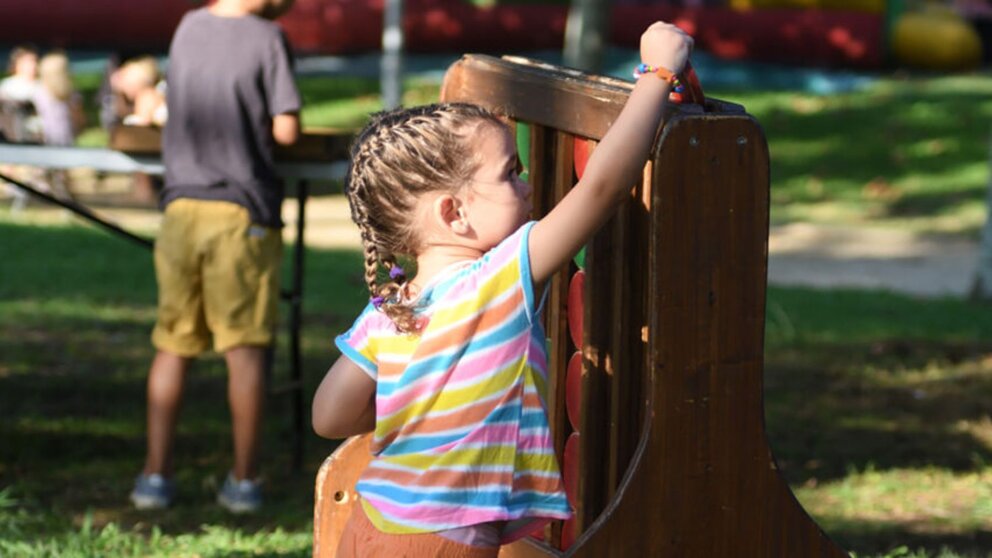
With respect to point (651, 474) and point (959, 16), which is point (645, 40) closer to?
point (651, 474)

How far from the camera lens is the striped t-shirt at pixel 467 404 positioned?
2.50m

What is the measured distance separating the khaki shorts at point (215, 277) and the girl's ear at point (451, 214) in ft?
8.47

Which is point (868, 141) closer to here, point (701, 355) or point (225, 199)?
point (225, 199)

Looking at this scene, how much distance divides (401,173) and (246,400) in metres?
2.76

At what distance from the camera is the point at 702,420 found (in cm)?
260

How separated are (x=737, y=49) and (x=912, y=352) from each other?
52.5 feet

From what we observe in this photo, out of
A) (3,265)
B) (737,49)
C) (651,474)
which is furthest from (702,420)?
(737,49)

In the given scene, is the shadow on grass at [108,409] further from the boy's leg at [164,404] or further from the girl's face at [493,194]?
the girl's face at [493,194]

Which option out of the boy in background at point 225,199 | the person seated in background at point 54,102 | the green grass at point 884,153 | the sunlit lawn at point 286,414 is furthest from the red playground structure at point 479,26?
the boy in background at point 225,199

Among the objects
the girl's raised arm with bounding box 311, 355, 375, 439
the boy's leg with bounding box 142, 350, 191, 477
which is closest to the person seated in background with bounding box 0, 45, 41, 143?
the boy's leg with bounding box 142, 350, 191, 477

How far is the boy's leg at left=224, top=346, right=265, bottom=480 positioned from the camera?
16.8 feet

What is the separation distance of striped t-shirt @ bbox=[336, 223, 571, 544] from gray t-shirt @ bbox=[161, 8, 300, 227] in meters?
2.52

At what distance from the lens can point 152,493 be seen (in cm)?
516

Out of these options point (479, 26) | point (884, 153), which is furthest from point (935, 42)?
point (479, 26)
